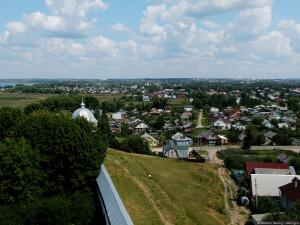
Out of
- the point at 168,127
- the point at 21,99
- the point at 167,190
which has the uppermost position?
the point at 167,190

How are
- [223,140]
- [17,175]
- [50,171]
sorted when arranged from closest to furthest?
[17,175]
[50,171]
[223,140]

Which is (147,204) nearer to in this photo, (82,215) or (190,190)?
(82,215)

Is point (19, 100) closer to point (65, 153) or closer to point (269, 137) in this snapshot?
point (269, 137)

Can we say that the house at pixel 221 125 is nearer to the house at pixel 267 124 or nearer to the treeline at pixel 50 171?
the house at pixel 267 124

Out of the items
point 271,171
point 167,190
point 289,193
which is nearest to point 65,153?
point 167,190

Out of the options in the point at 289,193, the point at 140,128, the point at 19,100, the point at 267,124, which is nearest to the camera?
the point at 289,193

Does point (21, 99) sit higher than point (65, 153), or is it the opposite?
point (65, 153)

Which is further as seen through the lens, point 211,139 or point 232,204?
point 211,139

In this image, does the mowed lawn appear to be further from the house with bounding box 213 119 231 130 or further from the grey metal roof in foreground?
the house with bounding box 213 119 231 130
